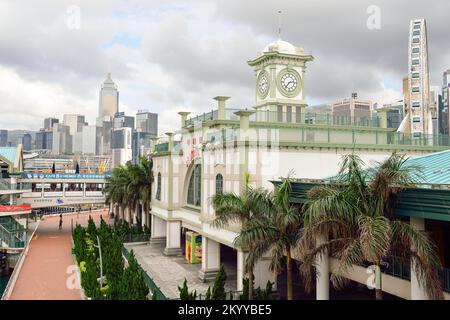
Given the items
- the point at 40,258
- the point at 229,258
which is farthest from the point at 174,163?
the point at 40,258

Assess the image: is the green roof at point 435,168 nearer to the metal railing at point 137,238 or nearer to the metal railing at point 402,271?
the metal railing at point 402,271

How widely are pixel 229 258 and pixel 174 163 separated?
30.5 feet

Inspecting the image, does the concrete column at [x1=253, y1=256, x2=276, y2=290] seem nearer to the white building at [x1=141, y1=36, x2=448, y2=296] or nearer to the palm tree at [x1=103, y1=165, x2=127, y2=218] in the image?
the white building at [x1=141, y1=36, x2=448, y2=296]

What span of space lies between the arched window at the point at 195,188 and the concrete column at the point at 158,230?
7.75 meters

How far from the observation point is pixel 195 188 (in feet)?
112

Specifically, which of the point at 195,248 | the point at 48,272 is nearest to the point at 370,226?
the point at 195,248

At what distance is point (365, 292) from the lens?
25.4 metres

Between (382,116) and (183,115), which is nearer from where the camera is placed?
(382,116)

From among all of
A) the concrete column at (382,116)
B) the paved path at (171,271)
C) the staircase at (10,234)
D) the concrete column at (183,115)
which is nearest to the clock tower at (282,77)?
the concrete column at (382,116)

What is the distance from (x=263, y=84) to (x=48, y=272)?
21.9m

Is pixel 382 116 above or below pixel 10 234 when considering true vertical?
above

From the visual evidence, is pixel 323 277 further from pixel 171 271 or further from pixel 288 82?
pixel 288 82

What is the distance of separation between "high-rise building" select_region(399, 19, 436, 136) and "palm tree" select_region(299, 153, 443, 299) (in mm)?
71179
